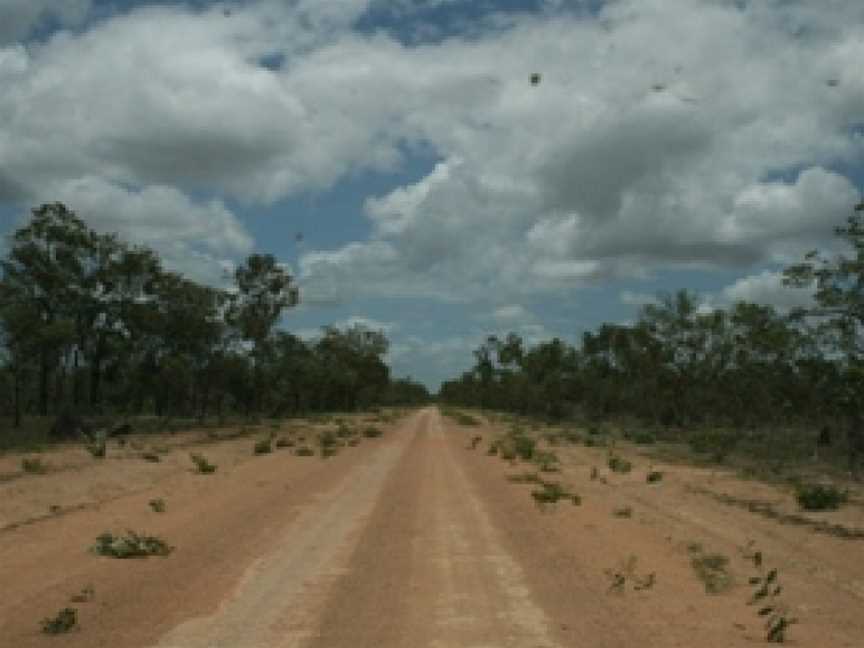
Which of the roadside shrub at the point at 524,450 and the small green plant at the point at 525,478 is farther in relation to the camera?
the roadside shrub at the point at 524,450

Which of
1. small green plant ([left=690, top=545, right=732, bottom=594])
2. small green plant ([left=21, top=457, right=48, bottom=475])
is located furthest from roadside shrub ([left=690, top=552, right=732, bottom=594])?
small green plant ([left=21, top=457, right=48, bottom=475])

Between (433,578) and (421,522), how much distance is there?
5563 mm

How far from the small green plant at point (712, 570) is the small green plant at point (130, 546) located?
833cm

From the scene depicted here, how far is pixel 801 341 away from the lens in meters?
24.9

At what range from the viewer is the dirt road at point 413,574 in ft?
31.6

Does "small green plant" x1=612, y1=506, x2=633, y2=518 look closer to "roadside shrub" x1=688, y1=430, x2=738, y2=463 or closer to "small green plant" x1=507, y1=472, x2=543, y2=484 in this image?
"small green plant" x1=507, y1=472, x2=543, y2=484

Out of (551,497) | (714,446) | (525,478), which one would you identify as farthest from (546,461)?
(714,446)

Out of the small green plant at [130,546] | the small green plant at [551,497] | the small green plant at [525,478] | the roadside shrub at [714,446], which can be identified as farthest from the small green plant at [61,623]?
the roadside shrub at [714,446]

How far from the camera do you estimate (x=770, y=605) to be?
11508mm

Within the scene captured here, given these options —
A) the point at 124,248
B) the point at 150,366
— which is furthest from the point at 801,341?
the point at 150,366

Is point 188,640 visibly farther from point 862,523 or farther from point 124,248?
point 124,248

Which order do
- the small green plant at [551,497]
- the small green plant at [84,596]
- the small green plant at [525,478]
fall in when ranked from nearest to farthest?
the small green plant at [84,596]
the small green plant at [551,497]
the small green plant at [525,478]

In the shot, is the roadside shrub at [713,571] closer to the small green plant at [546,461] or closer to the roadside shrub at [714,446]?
the small green plant at [546,461]

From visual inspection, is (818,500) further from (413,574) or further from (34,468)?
(34,468)
